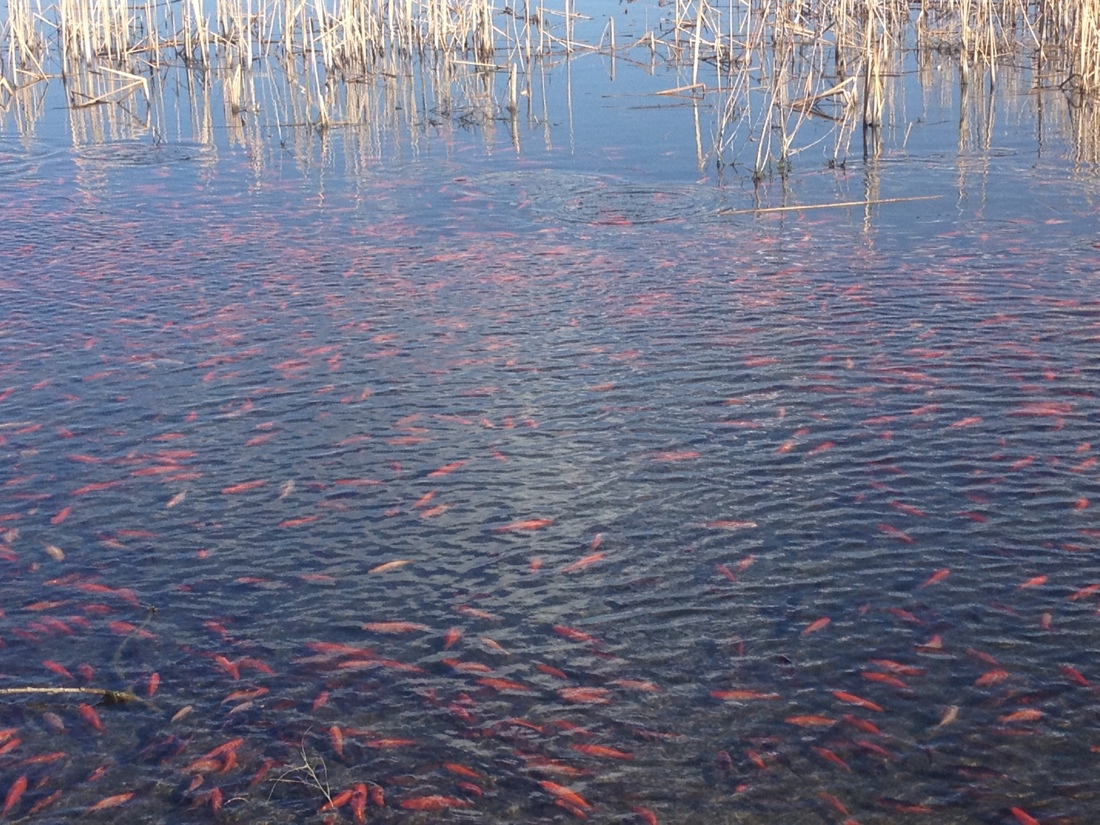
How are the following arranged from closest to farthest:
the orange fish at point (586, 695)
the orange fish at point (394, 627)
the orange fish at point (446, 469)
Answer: the orange fish at point (586, 695)
the orange fish at point (394, 627)
the orange fish at point (446, 469)

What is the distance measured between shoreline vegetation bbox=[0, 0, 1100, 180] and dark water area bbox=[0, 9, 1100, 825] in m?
6.16

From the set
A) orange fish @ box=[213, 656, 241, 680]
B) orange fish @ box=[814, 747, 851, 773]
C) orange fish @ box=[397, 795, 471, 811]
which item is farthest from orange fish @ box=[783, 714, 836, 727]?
orange fish @ box=[213, 656, 241, 680]

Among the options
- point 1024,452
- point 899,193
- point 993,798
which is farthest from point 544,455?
point 899,193

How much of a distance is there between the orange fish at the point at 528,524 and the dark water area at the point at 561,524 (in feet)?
0.17

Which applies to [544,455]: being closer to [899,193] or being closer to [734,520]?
[734,520]

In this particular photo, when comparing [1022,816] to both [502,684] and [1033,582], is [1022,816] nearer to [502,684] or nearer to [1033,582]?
[1033,582]

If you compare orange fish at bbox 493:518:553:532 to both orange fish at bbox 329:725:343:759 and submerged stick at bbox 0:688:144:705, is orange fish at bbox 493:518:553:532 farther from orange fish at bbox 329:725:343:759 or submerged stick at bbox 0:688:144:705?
submerged stick at bbox 0:688:144:705

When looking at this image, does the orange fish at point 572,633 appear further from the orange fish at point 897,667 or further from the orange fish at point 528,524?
the orange fish at point 897,667

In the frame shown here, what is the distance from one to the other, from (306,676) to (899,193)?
1115cm

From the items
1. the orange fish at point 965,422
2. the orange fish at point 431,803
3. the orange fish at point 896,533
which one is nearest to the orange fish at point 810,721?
the orange fish at point 431,803

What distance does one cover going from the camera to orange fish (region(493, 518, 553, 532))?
283 inches

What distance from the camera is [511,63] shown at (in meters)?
25.0

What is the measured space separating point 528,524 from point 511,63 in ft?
64.0

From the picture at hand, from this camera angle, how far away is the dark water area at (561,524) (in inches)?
206
